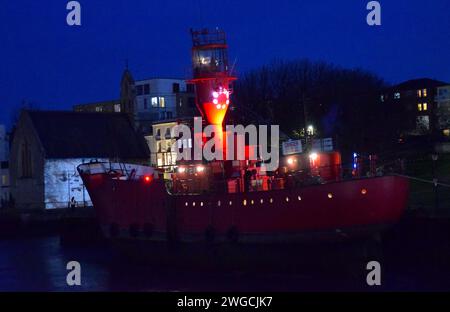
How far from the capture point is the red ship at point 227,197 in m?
28.1

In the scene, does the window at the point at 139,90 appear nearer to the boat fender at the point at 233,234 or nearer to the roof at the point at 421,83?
the roof at the point at 421,83

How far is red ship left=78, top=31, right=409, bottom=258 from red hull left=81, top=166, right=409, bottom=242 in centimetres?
4

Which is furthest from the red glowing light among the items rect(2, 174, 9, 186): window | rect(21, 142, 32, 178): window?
rect(2, 174, 9, 186): window

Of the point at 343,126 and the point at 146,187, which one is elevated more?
the point at 343,126

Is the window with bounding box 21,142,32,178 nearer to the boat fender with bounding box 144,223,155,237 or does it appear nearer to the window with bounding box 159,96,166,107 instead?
the window with bounding box 159,96,166,107

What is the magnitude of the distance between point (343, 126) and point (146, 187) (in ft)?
102

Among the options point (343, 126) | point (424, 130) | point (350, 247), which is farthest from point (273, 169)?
point (424, 130)

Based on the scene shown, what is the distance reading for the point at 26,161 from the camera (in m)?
66.5

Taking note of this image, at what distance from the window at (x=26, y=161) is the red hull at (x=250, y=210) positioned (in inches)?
1159

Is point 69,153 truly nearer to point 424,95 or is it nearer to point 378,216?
point 378,216

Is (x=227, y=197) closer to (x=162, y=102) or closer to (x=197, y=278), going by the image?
(x=197, y=278)

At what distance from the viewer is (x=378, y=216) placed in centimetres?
2798

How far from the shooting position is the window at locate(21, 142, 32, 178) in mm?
66000

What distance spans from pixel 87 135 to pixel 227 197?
38.2 m
